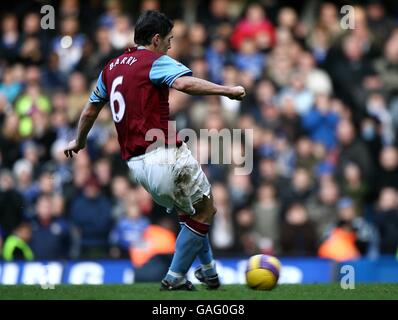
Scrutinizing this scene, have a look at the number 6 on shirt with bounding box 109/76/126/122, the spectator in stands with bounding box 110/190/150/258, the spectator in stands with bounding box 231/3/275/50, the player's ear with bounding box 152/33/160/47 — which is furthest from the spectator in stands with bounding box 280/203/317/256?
the player's ear with bounding box 152/33/160/47

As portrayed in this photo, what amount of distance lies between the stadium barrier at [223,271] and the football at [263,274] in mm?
3565

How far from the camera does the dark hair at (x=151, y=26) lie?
30.3ft

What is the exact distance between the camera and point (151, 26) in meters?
9.25

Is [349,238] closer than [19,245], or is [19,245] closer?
[19,245]

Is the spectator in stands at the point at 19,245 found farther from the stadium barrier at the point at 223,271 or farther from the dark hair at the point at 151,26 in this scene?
the dark hair at the point at 151,26

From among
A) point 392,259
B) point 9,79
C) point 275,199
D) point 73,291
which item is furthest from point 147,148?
point 9,79

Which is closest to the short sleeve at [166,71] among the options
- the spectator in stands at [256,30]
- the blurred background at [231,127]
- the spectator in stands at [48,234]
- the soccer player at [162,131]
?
the soccer player at [162,131]

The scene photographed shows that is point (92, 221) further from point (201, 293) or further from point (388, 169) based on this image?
point (201, 293)

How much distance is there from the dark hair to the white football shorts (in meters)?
0.97

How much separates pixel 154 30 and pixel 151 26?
1.8 inches

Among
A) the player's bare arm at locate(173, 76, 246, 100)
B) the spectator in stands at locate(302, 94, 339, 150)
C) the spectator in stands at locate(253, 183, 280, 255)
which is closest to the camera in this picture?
the player's bare arm at locate(173, 76, 246, 100)

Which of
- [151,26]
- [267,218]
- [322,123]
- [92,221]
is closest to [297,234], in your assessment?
[267,218]

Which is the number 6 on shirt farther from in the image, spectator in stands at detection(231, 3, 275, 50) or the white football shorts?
spectator in stands at detection(231, 3, 275, 50)

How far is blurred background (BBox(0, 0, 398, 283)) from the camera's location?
15.4 m
